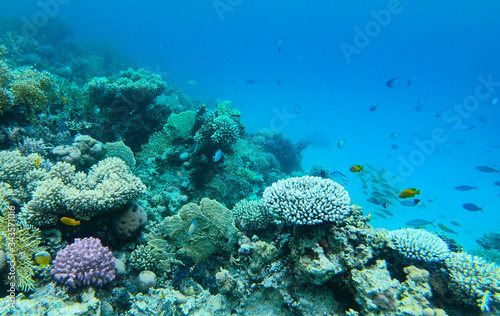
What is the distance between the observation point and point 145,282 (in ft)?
11.1

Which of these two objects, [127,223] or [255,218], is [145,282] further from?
[255,218]

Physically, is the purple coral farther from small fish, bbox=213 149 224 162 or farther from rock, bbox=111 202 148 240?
small fish, bbox=213 149 224 162

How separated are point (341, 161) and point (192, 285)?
135 feet

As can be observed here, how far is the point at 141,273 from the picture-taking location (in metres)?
3.48

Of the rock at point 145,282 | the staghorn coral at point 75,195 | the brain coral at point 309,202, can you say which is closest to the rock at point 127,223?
the staghorn coral at point 75,195

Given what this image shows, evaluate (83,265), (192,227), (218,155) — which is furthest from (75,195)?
(218,155)

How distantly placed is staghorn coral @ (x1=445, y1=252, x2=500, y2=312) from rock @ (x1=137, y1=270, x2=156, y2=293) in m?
4.57

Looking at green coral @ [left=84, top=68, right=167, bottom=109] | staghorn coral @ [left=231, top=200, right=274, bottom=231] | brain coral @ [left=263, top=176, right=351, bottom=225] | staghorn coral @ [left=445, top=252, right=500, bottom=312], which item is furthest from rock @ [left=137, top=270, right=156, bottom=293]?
green coral @ [left=84, top=68, right=167, bottom=109]

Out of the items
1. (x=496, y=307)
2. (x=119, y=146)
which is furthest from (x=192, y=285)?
(x=496, y=307)

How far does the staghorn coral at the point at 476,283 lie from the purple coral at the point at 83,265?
5.13 m

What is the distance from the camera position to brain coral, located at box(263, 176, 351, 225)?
3.28 meters

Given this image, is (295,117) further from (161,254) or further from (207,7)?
(207,7)

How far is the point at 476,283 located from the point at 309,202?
2.72m

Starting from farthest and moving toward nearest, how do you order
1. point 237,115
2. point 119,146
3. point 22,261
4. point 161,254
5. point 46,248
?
point 237,115, point 119,146, point 161,254, point 46,248, point 22,261
